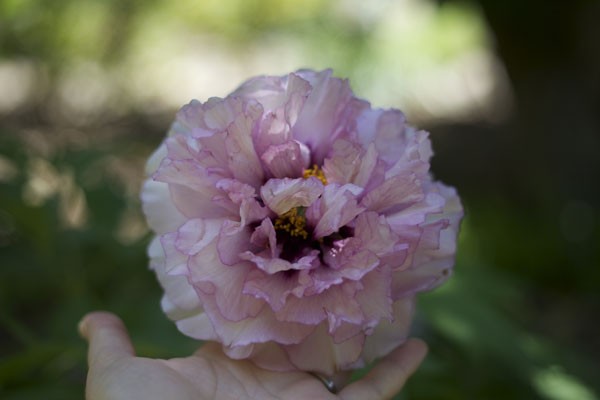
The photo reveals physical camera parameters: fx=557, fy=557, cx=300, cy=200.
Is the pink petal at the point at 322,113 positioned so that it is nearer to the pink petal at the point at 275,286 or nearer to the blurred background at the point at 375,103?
the pink petal at the point at 275,286

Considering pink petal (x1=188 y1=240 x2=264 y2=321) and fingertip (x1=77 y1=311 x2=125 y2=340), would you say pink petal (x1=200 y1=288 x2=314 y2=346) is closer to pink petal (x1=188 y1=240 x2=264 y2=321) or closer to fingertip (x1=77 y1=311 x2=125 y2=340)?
pink petal (x1=188 y1=240 x2=264 y2=321)

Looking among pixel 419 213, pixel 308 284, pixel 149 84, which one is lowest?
pixel 149 84

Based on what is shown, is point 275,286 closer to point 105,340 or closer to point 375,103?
point 105,340

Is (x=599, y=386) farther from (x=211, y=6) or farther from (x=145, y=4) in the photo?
(x=211, y=6)

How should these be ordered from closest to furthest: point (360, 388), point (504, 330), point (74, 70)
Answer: point (360, 388), point (504, 330), point (74, 70)

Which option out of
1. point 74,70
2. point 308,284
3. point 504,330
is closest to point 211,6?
point 74,70

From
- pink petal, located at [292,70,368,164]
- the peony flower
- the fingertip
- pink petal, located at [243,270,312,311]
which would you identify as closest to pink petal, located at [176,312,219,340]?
the peony flower

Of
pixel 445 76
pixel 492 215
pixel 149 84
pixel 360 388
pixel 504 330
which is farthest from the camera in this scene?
pixel 445 76

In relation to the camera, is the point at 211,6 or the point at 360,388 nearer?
the point at 360,388
